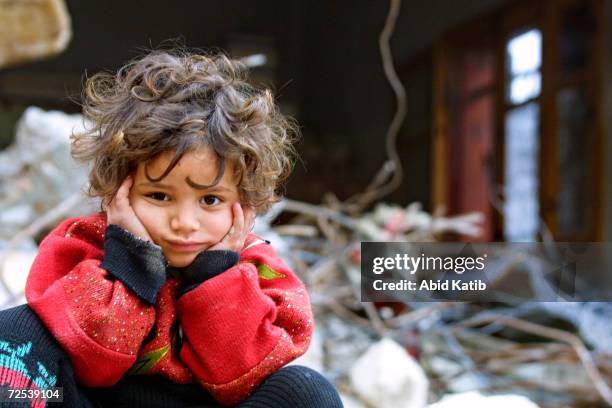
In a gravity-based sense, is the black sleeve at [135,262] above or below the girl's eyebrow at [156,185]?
below

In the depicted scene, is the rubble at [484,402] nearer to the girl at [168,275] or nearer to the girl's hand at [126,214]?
the girl at [168,275]

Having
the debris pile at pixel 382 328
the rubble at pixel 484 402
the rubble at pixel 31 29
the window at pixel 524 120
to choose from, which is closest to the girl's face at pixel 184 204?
the rubble at pixel 484 402

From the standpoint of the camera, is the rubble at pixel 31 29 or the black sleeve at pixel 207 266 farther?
the rubble at pixel 31 29

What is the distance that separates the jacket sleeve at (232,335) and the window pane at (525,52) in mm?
2188

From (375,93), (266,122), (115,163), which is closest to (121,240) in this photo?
(115,163)

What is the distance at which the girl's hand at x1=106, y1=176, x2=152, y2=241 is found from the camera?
0.66m

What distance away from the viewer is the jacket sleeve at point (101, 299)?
24.6 inches

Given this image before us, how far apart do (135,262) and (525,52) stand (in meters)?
2.36

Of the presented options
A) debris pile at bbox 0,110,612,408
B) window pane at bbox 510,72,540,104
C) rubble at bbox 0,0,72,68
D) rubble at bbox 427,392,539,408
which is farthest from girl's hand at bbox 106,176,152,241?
window pane at bbox 510,72,540,104

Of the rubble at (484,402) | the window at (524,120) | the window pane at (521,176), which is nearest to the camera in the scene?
the rubble at (484,402)

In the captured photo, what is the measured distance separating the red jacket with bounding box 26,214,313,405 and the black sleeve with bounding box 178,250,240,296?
0.04ft

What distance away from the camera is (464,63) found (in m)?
3.18

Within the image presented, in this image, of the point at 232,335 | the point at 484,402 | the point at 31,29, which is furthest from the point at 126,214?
the point at 31,29

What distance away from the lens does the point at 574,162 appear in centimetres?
247
